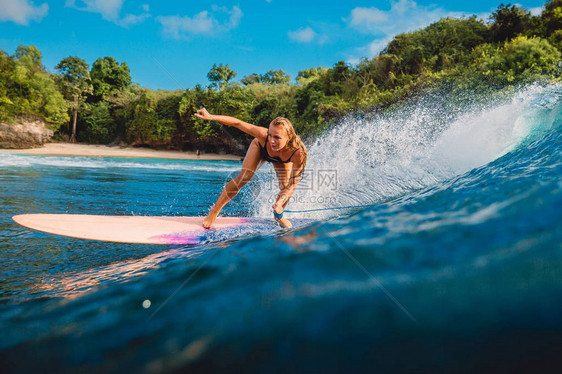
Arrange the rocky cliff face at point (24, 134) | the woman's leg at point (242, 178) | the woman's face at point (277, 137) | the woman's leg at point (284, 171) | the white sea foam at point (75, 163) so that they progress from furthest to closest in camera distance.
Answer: the rocky cliff face at point (24, 134) < the white sea foam at point (75, 163) < the woman's leg at point (284, 171) < the woman's leg at point (242, 178) < the woman's face at point (277, 137)

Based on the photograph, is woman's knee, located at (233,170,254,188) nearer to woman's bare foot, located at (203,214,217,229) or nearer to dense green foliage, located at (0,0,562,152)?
woman's bare foot, located at (203,214,217,229)

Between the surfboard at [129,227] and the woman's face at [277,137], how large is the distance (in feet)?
2.83

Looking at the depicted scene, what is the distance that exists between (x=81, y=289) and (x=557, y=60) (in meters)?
16.4

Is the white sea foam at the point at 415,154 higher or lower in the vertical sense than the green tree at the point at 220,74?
lower

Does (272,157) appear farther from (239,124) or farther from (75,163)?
(75,163)

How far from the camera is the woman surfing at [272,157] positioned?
3.33m

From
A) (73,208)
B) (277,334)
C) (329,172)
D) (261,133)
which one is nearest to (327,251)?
(277,334)

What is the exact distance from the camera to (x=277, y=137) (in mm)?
3229

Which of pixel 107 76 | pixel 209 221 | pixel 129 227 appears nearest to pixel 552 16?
pixel 209 221

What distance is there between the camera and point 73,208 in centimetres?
425

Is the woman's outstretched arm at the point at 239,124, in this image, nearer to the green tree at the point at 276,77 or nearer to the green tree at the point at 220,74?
the green tree at the point at 220,74

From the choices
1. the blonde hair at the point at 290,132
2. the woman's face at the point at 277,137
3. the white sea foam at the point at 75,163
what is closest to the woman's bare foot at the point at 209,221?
the woman's face at the point at 277,137

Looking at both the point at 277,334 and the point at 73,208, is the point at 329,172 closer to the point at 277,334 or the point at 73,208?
the point at 73,208

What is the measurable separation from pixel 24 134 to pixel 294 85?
21.4 metres
